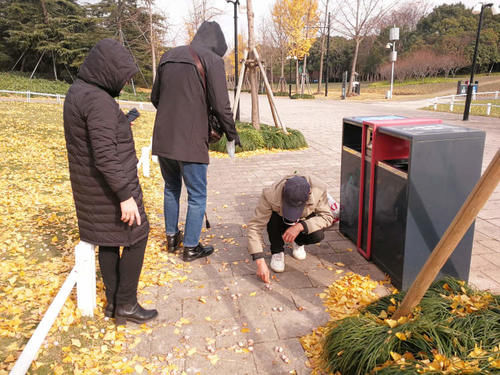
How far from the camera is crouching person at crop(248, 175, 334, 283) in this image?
10.00ft

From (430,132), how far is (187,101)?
1.96 m

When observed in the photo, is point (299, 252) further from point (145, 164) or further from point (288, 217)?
point (145, 164)

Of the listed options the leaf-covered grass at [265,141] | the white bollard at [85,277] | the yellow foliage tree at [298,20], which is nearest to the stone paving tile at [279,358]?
the white bollard at [85,277]

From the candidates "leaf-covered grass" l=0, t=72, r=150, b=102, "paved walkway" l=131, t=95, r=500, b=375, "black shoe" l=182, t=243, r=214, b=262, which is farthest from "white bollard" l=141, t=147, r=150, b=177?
"leaf-covered grass" l=0, t=72, r=150, b=102

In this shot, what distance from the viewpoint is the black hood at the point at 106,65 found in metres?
2.44

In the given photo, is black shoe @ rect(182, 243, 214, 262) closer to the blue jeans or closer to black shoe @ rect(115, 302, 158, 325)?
the blue jeans

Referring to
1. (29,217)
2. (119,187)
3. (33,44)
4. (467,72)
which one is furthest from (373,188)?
(467,72)

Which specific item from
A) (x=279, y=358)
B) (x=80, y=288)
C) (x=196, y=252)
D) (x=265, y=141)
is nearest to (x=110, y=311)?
(x=80, y=288)

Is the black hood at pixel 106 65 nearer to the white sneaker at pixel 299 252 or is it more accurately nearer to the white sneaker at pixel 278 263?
the white sneaker at pixel 278 263

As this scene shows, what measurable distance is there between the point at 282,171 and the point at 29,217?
4.36 meters

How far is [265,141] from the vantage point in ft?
32.6

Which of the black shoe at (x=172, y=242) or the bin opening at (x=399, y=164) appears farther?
the black shoe at (x=172, y=242)

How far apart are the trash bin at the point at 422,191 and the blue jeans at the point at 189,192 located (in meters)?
1.55

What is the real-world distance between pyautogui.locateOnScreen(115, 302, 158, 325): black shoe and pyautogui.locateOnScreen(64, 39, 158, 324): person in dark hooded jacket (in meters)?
0.08
